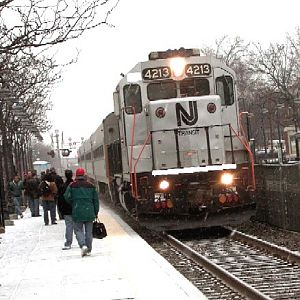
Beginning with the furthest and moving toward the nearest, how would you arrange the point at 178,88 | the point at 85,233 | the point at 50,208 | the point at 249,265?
the point at 50,208 < the point at 178,88 < the point at 85,233 < the point at 249,265

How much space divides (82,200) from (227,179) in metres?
4.84

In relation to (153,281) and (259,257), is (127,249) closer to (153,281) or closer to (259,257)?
(259,257)

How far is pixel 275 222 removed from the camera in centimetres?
2102

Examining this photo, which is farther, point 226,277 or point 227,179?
point 227,179

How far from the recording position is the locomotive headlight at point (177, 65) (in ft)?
60.6

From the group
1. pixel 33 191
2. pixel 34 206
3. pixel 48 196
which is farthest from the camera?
pixel 34 206

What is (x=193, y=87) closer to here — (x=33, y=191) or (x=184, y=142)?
(x=184, y=142)

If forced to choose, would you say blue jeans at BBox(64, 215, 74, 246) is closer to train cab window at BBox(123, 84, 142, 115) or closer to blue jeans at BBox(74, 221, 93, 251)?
blue jeans at BBox(74, 221, 93, 251)

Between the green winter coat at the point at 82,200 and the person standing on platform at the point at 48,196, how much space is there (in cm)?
935

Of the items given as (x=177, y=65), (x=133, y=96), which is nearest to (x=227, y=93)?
(x=177, y=65)

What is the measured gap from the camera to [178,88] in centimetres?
1861

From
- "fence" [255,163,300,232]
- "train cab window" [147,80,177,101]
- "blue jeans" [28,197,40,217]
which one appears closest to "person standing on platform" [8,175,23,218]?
"blue jeans" [28,197,40,217]

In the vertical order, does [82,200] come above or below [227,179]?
below

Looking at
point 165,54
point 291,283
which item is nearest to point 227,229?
point 165,54
